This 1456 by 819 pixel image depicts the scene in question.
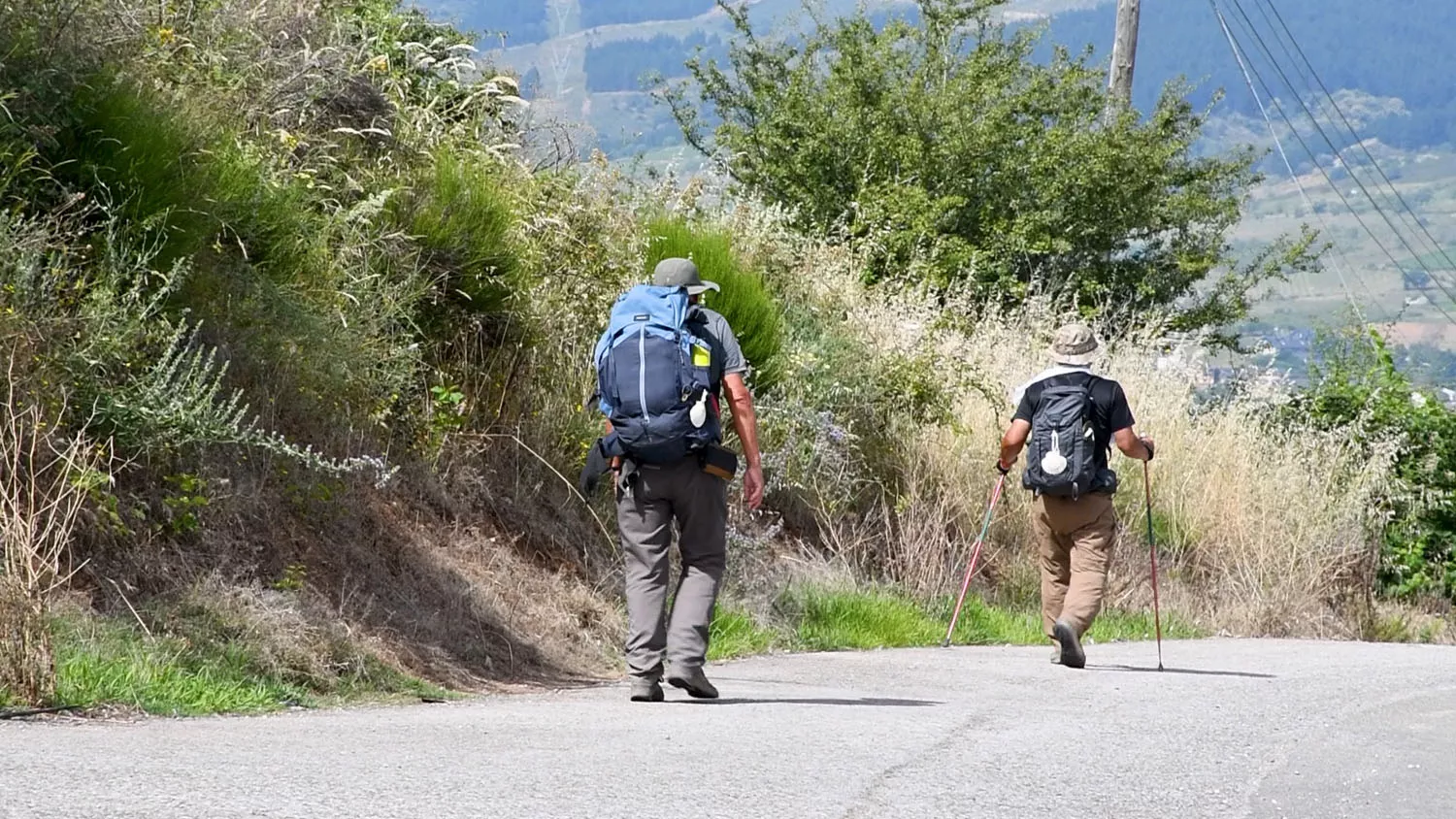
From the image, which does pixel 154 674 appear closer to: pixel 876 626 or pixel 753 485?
pixel 753 485

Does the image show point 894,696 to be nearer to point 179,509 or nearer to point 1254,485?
point 179,509

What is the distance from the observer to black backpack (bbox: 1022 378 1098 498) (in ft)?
40.0

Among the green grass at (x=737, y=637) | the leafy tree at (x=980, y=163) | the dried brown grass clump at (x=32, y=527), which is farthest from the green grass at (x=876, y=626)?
the leafy tree at (x=980, y=163)

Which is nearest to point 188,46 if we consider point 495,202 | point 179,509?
point 495,202

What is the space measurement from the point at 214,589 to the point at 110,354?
1185 mm

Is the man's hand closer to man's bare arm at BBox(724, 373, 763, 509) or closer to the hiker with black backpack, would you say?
man's bare arm at BBox(724, 373, 763, 509)

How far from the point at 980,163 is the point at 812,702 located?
1521 cm

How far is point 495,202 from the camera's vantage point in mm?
13305

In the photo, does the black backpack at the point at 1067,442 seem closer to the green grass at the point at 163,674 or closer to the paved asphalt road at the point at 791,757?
the paved asphalt road at the point at 791,757

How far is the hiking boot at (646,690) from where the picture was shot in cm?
937

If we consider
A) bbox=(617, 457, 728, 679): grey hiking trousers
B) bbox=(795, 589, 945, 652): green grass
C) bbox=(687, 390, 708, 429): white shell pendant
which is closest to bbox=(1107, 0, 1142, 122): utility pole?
bbox=(795, 589, 945, 652): green grass

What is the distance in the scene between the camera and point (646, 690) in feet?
30.7

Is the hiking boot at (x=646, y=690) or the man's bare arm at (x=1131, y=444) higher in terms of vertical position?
the man's bare arm at (x=1131, y=444)

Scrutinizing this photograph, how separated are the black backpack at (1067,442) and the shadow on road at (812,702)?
2.56 meters
